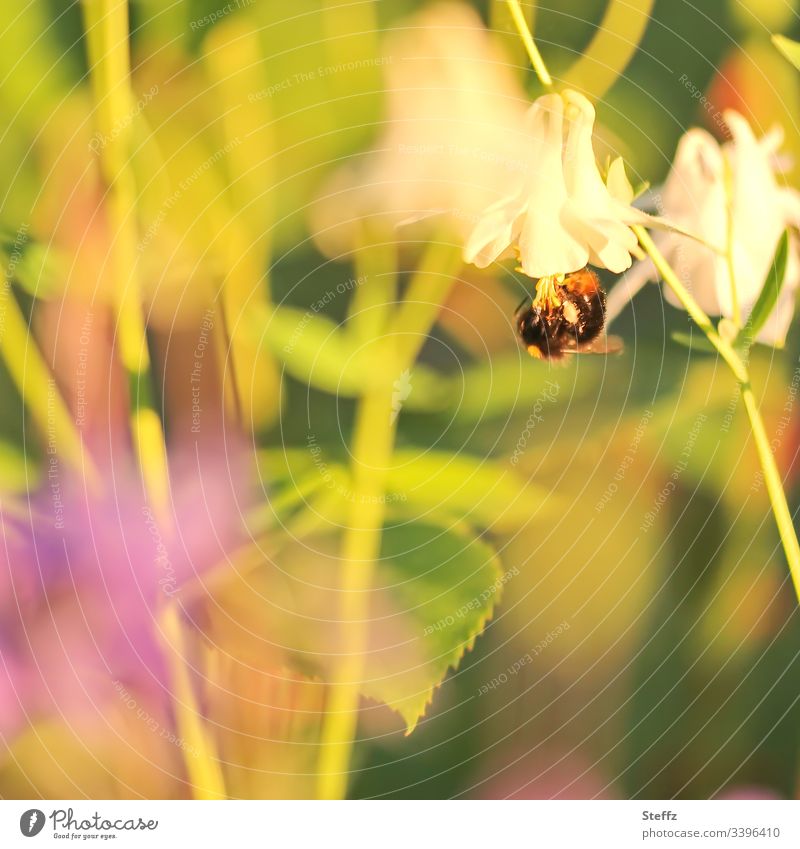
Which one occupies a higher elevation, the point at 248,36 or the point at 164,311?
the point at 248,36

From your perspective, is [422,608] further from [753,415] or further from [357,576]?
[753,415]

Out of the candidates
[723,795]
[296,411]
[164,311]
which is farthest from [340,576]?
[723,795]

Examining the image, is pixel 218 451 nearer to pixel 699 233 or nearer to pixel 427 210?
pixel 427 210

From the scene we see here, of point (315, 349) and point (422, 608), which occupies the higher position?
point (315, 349)

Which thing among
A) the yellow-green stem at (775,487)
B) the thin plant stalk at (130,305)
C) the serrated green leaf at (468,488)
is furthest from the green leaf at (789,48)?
the thin plant stalk at (130,305)

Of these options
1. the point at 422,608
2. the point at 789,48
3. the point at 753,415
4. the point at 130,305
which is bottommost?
the point at 422,608

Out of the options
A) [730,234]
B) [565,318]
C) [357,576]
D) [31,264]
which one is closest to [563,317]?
[565,318]
